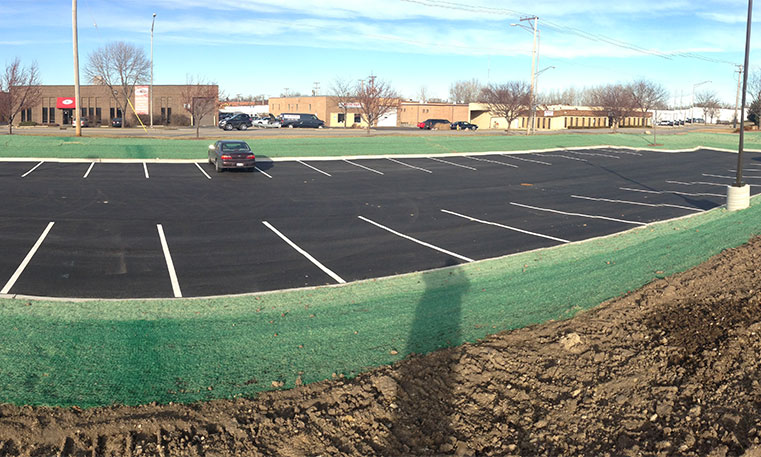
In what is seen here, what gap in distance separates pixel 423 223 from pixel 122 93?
6744cm

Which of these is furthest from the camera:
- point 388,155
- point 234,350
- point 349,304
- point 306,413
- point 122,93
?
point 122,93

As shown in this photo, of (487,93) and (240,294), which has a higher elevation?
(487,93)

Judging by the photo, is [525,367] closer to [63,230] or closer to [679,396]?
[679,396]

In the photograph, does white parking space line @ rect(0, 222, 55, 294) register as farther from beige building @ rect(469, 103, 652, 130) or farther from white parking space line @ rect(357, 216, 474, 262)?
beige building @ rect(469, 103, 652, 130)

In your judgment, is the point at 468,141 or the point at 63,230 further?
the point at 468,141

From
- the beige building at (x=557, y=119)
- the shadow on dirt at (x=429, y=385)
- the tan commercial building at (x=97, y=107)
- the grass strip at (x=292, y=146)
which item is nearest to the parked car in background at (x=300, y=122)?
the tan commercial building at (x=97, y=107)

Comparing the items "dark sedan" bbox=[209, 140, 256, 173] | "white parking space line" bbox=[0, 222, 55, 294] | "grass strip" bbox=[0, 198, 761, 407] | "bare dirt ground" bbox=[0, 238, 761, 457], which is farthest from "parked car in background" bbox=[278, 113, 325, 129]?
"bare dirt ground" bbox=[0, 238, 761, 457]

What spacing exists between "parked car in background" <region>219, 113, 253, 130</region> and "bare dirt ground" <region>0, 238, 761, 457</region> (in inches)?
2290

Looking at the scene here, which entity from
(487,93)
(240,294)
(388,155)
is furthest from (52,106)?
(240,294)

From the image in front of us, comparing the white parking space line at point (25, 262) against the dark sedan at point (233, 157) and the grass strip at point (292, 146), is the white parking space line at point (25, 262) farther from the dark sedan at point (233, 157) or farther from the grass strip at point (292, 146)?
the grass strip at point (292, 146)

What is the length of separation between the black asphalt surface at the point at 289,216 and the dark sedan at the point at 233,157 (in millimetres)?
694

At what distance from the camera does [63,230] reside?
1466cm

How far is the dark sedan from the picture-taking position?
1062 inches

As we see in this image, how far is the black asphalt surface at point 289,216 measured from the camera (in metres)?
11.3
